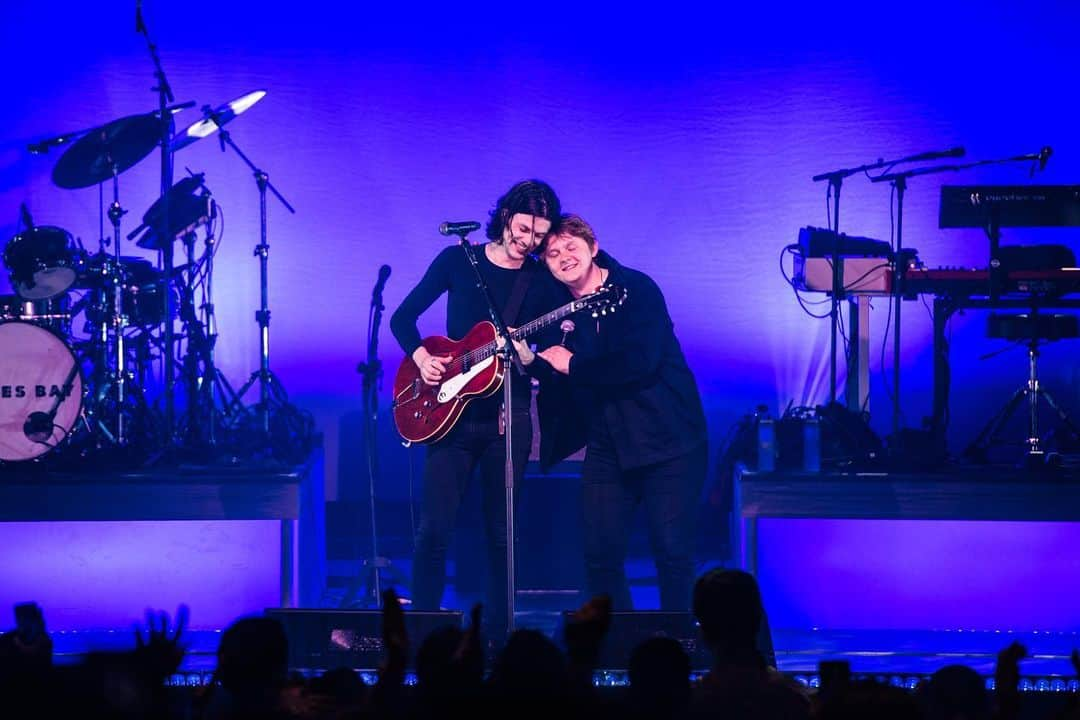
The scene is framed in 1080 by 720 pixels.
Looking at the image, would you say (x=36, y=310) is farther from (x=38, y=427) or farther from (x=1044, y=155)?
(x=1044, y=155)

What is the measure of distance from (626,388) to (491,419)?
25.0 inches

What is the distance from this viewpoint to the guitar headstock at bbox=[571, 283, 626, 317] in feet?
21.2

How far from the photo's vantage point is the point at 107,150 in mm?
8664

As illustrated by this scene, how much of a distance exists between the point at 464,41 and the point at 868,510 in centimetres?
Answer: 409

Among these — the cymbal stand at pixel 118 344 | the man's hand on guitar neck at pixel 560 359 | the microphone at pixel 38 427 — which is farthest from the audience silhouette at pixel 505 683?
the cymbal stand at pixel 118 344

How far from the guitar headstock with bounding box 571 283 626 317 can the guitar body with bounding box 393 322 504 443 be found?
463mm

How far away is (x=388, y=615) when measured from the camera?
3307 mm

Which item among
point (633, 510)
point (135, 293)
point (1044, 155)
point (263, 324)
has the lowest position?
point (633, 510)

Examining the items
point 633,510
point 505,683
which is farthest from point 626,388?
point 505,683

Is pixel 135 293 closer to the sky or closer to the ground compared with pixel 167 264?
closer to the ground

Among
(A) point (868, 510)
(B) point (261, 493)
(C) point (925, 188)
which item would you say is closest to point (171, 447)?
(B) point (261, 493)

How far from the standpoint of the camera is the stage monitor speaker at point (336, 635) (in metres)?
5.92

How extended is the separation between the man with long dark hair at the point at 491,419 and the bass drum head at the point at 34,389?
7.96 feet

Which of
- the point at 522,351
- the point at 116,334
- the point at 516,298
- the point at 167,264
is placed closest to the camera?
the point at 522,351
